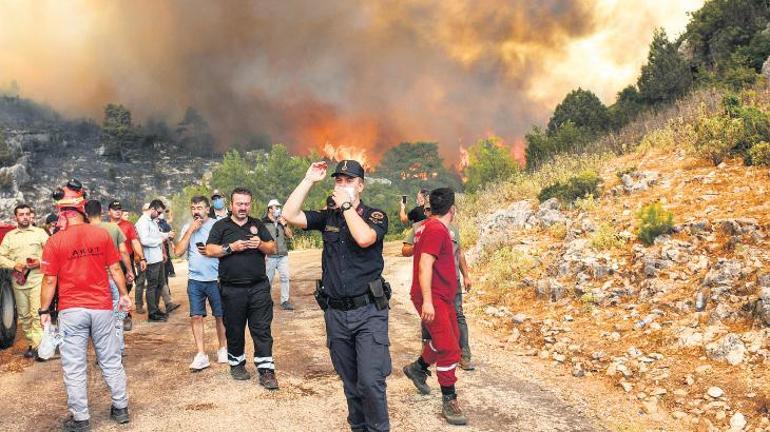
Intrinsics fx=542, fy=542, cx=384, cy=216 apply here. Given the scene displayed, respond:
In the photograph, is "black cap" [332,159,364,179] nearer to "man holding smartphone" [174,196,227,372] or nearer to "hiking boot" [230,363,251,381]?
"man holding smartphone" [174,196,227,372]

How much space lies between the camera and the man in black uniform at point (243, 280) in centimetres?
569

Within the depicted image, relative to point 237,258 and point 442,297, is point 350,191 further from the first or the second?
point 237,258

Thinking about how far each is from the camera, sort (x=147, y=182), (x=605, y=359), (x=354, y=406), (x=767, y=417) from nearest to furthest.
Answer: (x=354, y=406) → (x=767, y=417) → (x=605, y=359) → (x=147, y=182)

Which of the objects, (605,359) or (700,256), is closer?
(605,359)

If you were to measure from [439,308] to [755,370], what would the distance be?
3.41m

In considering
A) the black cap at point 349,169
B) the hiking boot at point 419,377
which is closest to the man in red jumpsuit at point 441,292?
the hiking boot at point 419,377

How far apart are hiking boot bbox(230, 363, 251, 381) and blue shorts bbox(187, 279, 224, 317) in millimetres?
792

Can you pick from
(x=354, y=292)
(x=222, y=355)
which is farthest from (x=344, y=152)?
(x=354, y=292)

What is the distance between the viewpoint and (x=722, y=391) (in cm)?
530

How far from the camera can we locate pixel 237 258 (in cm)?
572

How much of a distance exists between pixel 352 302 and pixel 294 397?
2162 mm

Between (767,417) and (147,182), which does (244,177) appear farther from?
(147,182)

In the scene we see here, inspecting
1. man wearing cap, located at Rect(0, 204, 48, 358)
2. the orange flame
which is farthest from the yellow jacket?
the orange flame

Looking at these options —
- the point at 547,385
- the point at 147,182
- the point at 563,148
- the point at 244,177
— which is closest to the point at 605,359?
the point at 547,385
